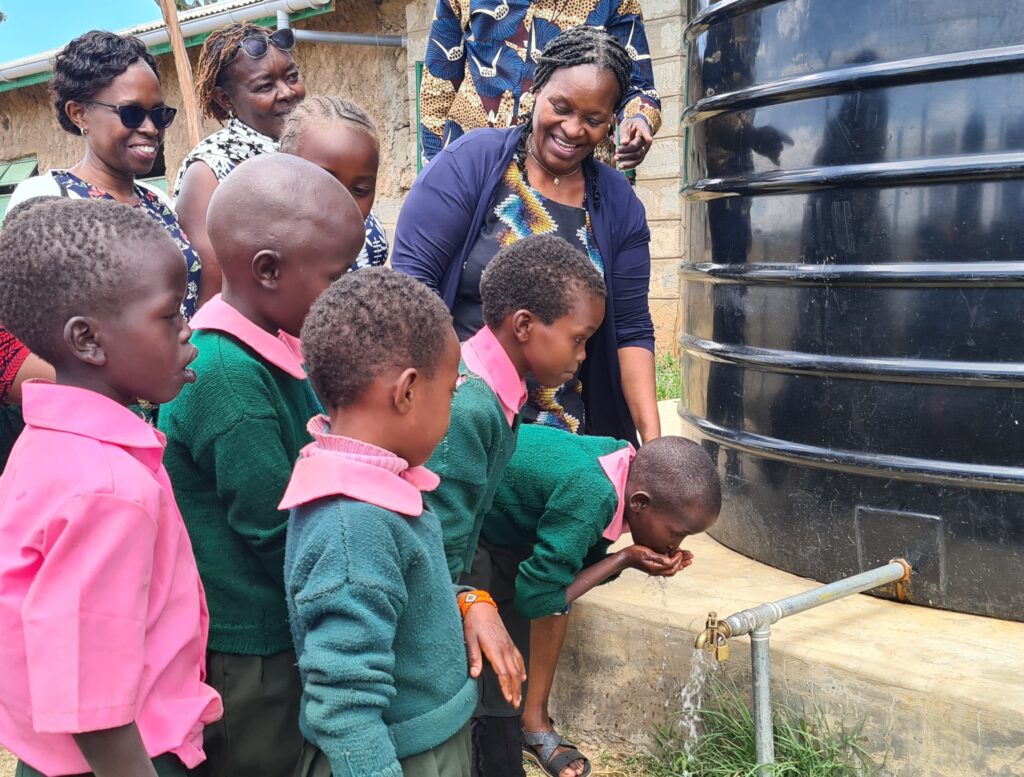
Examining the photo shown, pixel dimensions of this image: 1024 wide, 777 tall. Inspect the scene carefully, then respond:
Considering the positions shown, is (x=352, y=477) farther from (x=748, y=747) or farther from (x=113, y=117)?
(x=113, y=117)

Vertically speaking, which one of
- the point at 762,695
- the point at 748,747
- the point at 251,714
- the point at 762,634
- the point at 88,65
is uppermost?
the point at 88,65

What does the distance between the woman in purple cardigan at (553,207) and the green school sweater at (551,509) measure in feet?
1.06

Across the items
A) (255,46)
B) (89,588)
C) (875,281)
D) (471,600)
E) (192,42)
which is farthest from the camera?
(192,42)

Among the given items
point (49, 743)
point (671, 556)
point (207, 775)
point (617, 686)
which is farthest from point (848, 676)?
point (49, 743)

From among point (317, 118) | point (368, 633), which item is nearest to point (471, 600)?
point (368, 633)

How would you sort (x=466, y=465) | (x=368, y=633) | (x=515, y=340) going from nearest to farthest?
(x=368, y=633)
(x=466, y=465)
(x=515, y=340)

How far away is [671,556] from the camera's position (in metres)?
2.39

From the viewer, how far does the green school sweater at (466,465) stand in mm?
1915

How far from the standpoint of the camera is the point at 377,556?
136cm

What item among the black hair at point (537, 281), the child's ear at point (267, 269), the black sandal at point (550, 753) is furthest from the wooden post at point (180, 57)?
the child's ear at point (267, 269)

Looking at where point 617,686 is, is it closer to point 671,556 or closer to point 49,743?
point 671,556

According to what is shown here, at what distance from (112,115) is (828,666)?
2210 millimetres

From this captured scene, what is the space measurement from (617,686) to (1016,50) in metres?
1.77

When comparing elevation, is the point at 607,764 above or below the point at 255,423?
below
